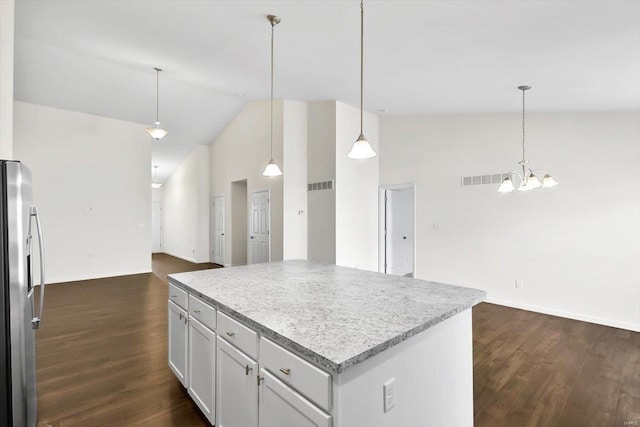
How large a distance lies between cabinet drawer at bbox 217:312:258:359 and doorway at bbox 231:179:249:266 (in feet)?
20.9

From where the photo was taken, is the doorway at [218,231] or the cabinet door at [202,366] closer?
the cabinet door at [202,366]

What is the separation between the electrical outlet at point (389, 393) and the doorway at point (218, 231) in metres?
7.60

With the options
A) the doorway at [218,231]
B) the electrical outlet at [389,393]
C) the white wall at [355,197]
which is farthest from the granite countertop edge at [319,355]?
the doorway at [218,231]

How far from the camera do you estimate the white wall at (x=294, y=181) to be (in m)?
5.89

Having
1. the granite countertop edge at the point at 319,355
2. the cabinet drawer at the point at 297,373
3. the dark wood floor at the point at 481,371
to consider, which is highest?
the granite countertop edge at the point at 319,355

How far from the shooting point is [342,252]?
5477 millimetres

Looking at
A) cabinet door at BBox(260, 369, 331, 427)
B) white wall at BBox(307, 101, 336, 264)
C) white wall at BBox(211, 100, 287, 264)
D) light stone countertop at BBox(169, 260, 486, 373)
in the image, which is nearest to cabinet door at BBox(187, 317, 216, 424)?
light stone countertop at BBox(169, 260, 486, 373)

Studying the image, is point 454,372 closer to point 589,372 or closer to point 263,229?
point 589,372

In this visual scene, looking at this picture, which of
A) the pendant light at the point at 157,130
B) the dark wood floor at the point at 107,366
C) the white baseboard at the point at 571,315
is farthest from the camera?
the pendant light at the point at 157,130

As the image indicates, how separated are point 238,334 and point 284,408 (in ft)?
1.52

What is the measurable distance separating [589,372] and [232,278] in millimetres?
3217

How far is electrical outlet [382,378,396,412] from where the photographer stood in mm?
1318

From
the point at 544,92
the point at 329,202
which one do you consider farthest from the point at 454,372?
the point at 329,202

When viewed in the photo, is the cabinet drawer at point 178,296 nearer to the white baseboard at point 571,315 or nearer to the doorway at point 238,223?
the white baseboard at point 571,315
